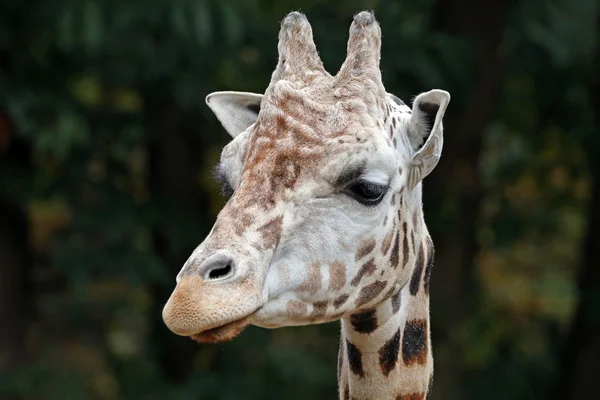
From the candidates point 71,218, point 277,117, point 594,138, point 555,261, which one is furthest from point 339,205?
point 555,261

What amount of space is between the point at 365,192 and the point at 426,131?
0.46m

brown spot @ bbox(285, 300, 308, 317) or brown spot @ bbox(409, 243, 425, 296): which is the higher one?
brown spot @ bbox(285, 300, 308, 317)

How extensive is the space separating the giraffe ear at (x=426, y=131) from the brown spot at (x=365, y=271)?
38cm

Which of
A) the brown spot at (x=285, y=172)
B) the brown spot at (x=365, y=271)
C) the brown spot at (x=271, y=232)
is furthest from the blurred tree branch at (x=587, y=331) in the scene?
the brown spot at (x=271, y=232)

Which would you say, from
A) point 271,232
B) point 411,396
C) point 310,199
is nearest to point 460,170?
point 411,396

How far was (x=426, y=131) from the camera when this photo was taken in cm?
381

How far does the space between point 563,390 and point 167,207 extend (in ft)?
16.8

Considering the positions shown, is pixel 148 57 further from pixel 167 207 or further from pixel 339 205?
pixel 339 205

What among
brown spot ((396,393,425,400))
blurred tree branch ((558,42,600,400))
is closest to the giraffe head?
brown spot ((396,393,425,400))

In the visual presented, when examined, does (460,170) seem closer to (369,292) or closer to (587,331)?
(587,331)

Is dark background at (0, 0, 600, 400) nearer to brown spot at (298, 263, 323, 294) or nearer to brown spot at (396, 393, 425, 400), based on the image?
brown spot at (396, 393, 425, 400)

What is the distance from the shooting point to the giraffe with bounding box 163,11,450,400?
125 inches

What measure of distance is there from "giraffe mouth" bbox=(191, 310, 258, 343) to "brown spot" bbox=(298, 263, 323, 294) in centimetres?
29

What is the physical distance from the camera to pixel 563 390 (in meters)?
12.0
